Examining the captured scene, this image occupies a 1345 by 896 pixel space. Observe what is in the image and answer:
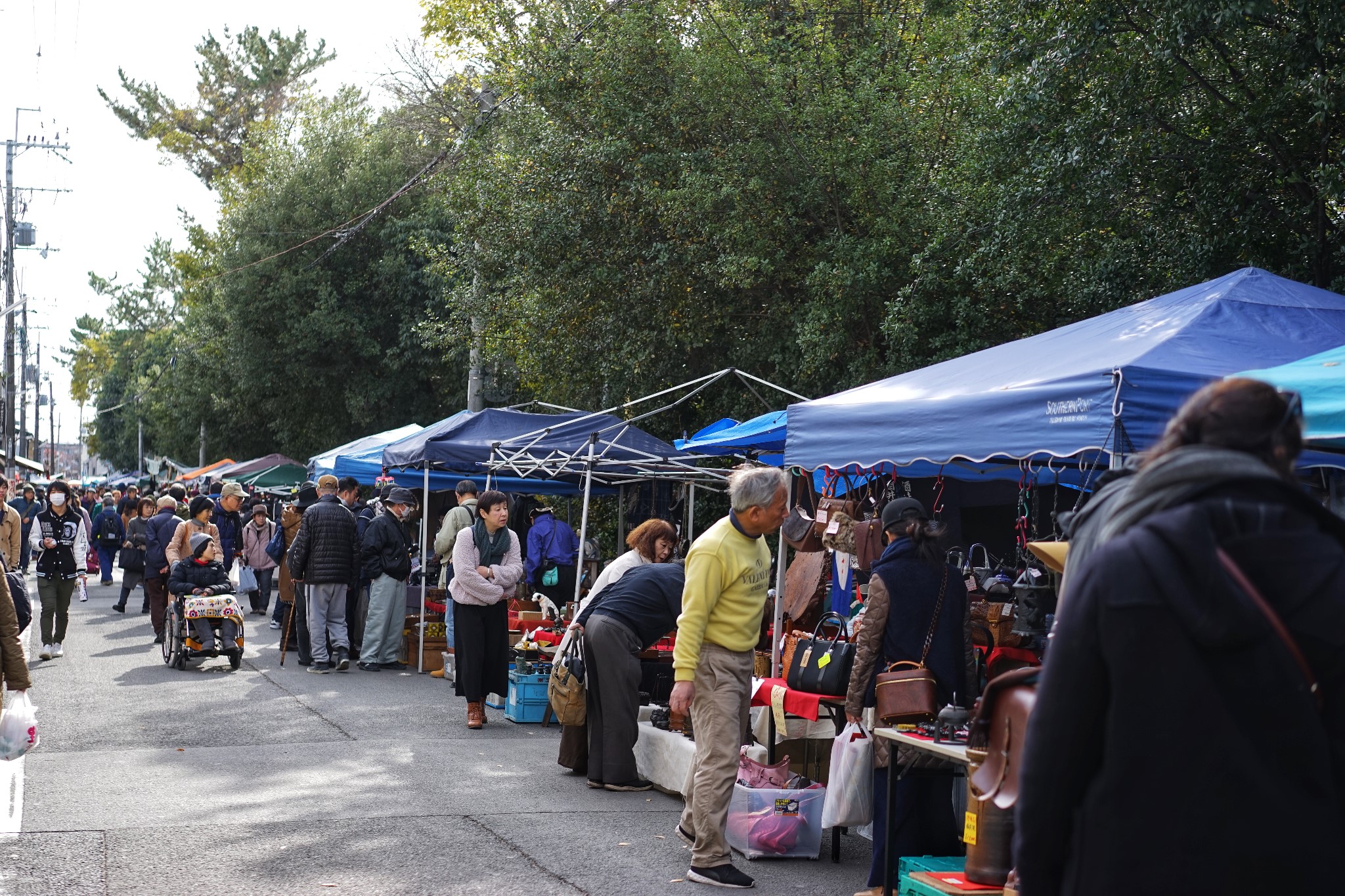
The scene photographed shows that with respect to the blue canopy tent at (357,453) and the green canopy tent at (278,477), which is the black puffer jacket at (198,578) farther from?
Result: the green canopy tent at (278,477)

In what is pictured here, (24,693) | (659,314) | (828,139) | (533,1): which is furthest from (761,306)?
(24,693)

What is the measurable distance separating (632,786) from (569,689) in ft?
2.35

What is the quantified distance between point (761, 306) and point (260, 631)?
8393 mm

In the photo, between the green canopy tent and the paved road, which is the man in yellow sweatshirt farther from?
the green canopy tent

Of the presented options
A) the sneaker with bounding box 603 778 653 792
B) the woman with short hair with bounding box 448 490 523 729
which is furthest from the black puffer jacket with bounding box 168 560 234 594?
the sneaker with bounding box 603 778 653 792

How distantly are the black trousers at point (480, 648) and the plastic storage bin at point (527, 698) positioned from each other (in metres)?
0.18

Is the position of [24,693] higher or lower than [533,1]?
lower

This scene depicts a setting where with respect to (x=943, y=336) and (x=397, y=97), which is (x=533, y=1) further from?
(x=397, y=97)

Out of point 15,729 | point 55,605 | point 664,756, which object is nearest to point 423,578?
point 55,605

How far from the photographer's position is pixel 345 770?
845cm

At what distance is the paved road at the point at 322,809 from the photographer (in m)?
6.02

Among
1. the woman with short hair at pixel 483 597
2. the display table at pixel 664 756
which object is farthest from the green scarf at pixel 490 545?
the display table at pixel 664 756

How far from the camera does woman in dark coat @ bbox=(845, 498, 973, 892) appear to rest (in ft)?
18.9

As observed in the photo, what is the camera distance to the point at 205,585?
13758 mm
